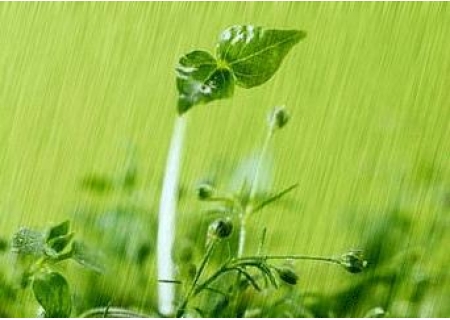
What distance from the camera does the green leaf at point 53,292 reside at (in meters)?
0.96

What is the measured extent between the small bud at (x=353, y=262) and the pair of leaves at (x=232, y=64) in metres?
0.14

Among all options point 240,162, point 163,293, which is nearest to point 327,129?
point 240,162

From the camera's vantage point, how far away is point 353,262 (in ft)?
3.17

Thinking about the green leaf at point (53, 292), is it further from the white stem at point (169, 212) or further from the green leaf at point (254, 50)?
the green leaf at point (254, 50)

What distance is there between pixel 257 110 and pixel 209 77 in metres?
0.04

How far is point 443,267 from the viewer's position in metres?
0.97

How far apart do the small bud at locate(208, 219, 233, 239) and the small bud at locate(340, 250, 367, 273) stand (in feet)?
0.28

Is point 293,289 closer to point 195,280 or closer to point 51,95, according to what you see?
point 195,280

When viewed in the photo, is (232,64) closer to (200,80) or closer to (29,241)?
(200,80)

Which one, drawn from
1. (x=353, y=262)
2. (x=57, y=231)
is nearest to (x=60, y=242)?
(x=57, y=231)

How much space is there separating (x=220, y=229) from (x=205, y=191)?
0.03m

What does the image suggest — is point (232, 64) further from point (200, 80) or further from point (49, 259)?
point (49, 259)

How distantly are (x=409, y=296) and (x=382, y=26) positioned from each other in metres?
0.20

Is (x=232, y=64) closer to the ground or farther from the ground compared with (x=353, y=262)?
farther from the ground
